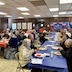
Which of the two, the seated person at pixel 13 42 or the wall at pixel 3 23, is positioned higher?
the wall at pixel 3 23

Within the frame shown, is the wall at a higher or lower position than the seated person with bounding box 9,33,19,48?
higher

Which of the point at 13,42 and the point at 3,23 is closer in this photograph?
the point at 13,42

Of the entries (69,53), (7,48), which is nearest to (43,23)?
(7,48)

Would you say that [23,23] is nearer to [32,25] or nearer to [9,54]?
[32,25]

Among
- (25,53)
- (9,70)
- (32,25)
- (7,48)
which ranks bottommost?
(9,70)

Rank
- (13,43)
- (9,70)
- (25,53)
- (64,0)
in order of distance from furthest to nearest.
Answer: (13,43)
(64,0)
(9,70)
(25,53)

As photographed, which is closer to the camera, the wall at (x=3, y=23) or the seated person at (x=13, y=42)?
the seated person at (x=13, y=42)

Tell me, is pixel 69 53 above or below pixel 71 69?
above

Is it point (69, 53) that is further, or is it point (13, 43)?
point (13, 43)

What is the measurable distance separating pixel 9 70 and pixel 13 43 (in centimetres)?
144

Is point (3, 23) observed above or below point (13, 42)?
above

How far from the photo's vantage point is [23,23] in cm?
1478

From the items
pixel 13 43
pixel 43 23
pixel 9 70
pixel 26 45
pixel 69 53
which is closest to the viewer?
pixel 69 53

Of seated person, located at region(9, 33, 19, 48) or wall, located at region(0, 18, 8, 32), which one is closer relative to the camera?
seated person, located at region(9, 33, 19, 48)
